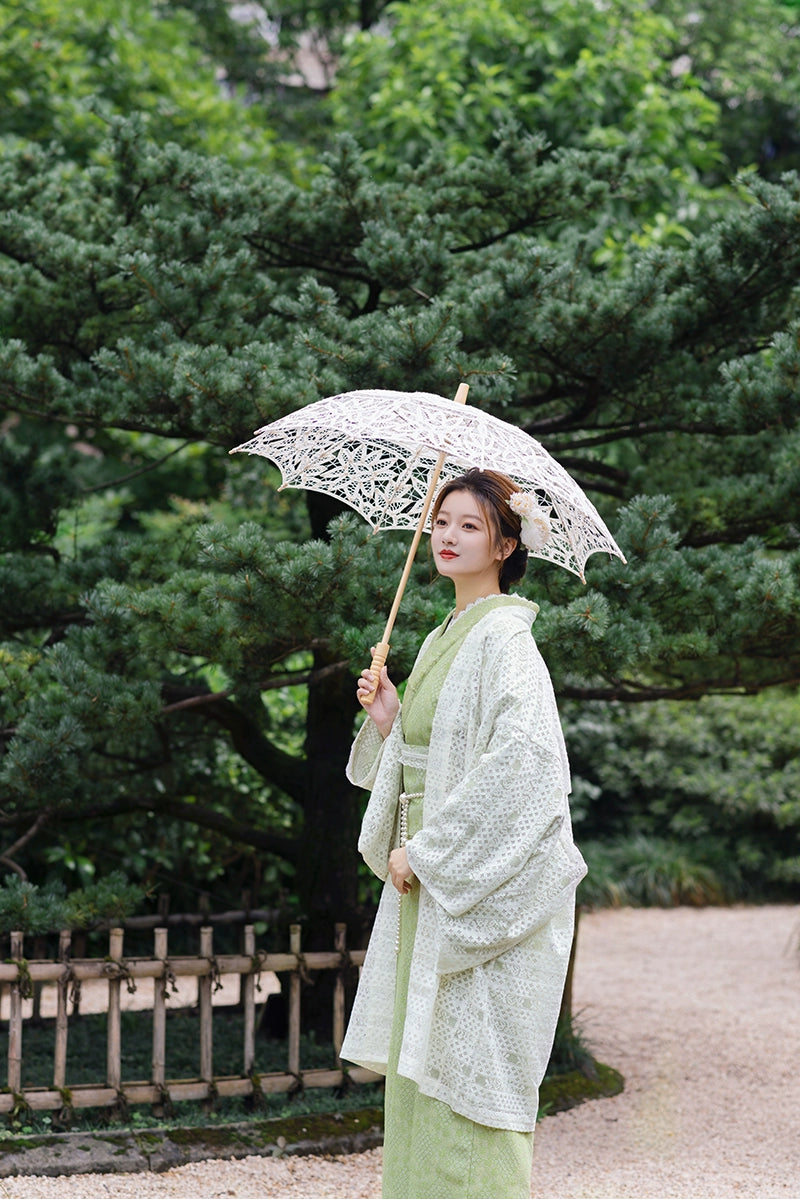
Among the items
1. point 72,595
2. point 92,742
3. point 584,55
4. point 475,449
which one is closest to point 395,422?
point 475,449

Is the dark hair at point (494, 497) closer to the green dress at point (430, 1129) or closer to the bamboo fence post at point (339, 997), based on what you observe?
the green dress at point (430, 1129)

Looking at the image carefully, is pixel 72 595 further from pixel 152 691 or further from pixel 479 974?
pixel 479 974

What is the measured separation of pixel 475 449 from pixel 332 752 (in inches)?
88.7

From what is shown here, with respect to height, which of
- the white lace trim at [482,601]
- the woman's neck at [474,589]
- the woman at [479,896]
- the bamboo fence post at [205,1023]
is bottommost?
the bamboo fence post at [205,1023]

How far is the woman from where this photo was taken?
7.35ft

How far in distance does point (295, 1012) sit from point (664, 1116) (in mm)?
1348

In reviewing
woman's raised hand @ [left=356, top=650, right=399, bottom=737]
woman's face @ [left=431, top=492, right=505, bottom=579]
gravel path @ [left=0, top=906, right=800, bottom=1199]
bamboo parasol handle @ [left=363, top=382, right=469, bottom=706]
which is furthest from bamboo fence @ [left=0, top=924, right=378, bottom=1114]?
woman's face @ [left=431, top=492, right=505, bottom=579]

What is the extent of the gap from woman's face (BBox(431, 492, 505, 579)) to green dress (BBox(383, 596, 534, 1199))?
90 mm

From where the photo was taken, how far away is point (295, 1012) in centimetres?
388

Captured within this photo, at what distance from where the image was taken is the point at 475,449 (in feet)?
7.86

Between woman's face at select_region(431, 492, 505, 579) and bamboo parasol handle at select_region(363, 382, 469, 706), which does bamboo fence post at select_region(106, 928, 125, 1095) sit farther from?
woman's face at select_region(431, 492, 505, 579)

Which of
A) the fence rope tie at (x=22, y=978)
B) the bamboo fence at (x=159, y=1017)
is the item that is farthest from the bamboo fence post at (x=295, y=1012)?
the fence rope tie at (x=22, y=978)

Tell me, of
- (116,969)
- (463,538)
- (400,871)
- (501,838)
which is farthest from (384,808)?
(116,969)

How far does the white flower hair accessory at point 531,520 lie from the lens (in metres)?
2.43
